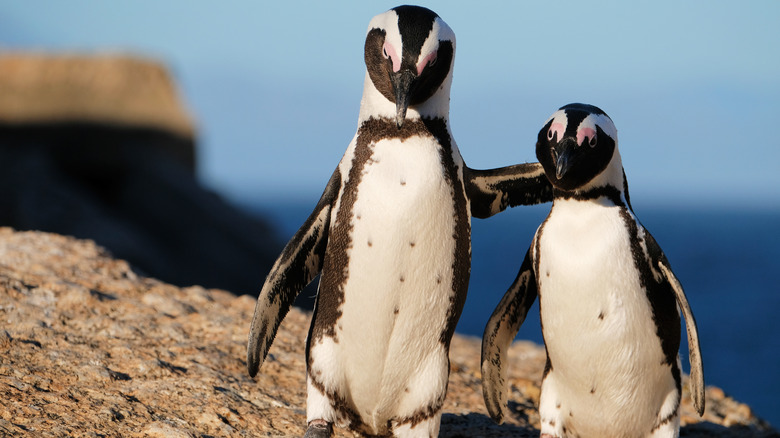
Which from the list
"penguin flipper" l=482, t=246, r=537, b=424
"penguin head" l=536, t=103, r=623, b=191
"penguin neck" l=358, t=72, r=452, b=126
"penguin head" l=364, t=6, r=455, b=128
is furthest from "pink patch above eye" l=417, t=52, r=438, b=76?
"penguin flipper" l=482, t=246, r=537, b=424

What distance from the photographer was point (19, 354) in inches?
154

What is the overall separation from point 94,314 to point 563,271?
8.93 ft

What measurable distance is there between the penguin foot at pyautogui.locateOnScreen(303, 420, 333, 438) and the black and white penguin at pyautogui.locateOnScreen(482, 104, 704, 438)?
901 millimetres

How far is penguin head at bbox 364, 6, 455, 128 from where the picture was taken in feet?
10.3

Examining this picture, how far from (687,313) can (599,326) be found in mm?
381

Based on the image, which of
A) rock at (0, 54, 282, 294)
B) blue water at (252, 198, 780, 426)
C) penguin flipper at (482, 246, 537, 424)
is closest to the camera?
penguin flipper at (482, 246, 537, 424)

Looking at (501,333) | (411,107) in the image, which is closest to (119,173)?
(501,333)

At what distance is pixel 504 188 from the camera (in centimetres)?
358

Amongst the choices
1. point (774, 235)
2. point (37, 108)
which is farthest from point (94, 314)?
point (774, 235)

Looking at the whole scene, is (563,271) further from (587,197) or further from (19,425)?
(19,425)

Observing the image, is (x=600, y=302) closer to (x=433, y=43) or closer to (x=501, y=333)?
(x=501, y=333)

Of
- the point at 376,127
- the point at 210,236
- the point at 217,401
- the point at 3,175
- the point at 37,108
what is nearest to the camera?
the point at 376,127

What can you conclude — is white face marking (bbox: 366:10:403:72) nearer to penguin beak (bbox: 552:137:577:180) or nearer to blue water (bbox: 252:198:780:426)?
penguin beak (bbox: 552:137:577:180)

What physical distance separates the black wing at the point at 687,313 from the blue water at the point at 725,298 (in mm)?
8612
